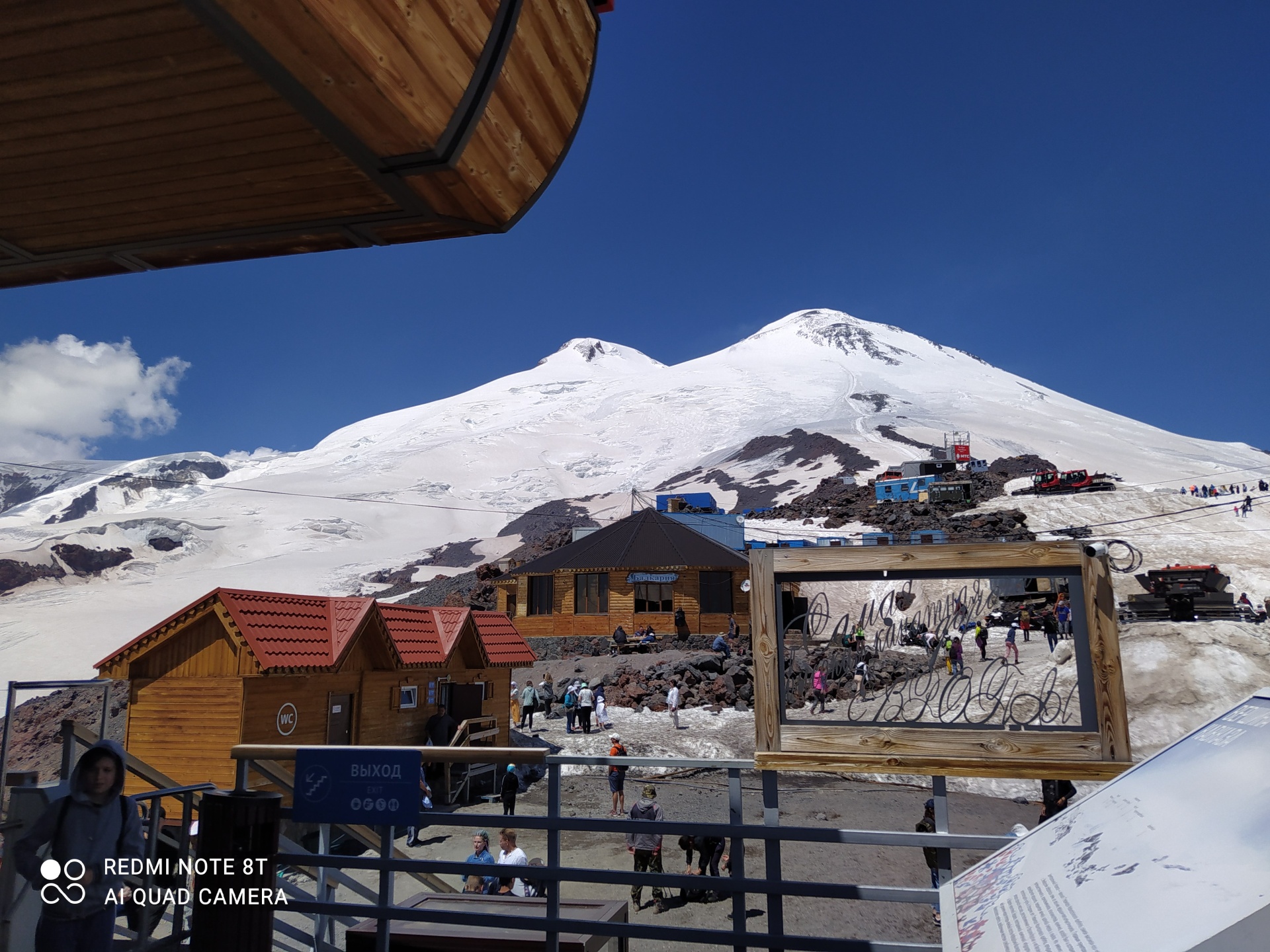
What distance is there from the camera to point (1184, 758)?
2.45m

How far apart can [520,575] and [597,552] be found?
157 inches

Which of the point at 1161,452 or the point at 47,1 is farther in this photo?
the point at 1161,452

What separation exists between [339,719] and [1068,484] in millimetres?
52456

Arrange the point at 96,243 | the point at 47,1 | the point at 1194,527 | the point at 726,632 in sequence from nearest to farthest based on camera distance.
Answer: the point at 47,1 → the point at 96,243 → the point at 726,632 → the point at 1194,527

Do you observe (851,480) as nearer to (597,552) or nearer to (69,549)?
(597,552)

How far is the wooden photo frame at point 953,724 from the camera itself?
4.17 metres

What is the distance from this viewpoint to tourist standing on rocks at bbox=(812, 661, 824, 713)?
4598 mm

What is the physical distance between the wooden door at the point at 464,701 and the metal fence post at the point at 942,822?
16146 mm

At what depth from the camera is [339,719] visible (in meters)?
15.0

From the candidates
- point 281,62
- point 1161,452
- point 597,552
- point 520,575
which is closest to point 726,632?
point 597,552

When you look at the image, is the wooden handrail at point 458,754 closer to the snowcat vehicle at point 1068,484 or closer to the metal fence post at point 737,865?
the metal fence post at point 737,865

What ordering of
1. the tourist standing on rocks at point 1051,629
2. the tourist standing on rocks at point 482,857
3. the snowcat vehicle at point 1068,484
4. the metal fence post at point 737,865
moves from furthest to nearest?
the snowcat vehicle at point 1068,484, the tourist standing on rocks at point 1051,629, the tourist standing on rocks at point 482,857, the metal fence post at point 737,865

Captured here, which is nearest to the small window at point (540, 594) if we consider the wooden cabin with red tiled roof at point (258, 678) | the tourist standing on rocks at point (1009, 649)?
the wooden cabin with red tiled roof at point (258, 678)

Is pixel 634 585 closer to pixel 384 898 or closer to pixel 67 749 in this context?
pixel 67 749
